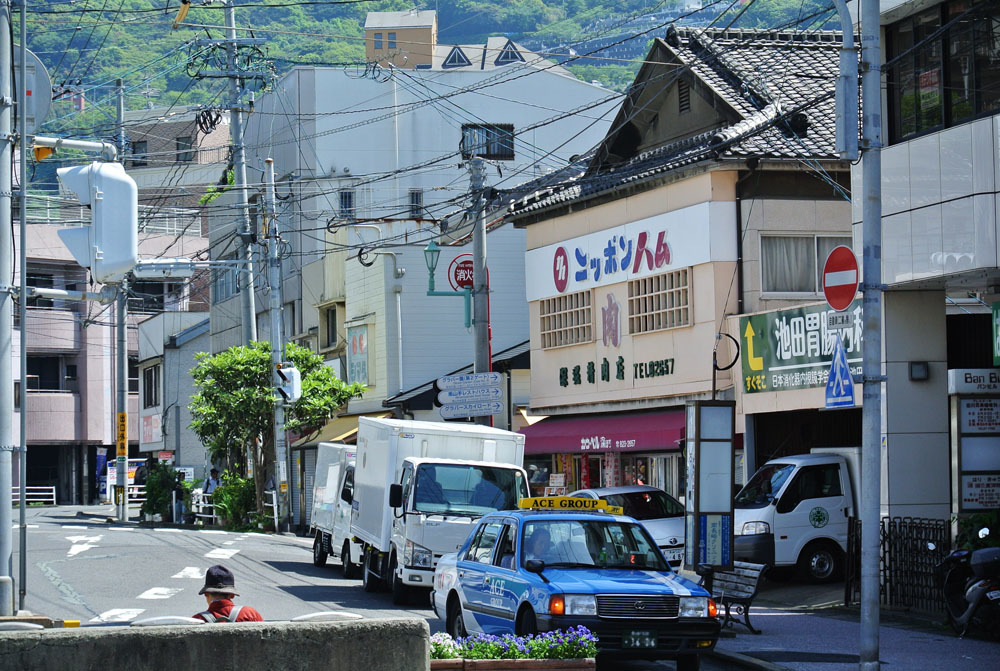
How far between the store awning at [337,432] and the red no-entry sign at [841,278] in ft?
94.1

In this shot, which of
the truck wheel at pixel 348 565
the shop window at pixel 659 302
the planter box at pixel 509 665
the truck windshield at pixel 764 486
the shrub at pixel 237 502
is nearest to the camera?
the planter box at pixel 509 665

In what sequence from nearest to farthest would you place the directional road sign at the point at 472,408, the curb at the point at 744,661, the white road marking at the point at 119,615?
the curb at the point at 744,661
the white road marking at the point at 119,615
the directional road sign at the point at 472,408

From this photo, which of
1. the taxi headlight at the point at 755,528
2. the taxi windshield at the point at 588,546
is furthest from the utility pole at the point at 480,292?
the taxi windshield at the point at 588,546

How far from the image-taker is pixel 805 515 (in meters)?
22.3

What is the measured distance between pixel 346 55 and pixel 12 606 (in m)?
76.1

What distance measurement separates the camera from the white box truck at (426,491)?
20.4m

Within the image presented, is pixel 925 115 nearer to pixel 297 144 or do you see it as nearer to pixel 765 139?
pixel 765 139

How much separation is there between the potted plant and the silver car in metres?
11.8

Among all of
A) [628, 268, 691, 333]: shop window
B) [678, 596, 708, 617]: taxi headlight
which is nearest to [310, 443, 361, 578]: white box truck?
[628, 268, 691, 333]: shop window

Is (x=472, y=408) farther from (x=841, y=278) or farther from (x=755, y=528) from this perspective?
(x=841, y=278)

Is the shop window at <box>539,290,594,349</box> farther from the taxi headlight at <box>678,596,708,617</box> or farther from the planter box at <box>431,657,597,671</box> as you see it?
the planter box at <box>431,657,597,671</box>

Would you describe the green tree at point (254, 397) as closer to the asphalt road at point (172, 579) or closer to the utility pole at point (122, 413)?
the asphalt road at point (172, 579)

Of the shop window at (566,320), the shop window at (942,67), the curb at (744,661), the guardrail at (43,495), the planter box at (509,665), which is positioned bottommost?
the guardrail at (43,495)

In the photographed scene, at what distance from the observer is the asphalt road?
60.7 feet
